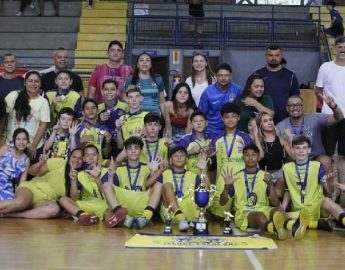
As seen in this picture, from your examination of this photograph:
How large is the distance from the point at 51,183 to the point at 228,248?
2.65m

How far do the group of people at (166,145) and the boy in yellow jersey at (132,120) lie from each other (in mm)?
12

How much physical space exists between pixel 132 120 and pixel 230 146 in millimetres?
1200

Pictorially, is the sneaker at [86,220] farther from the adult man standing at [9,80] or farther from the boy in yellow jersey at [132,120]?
the adult man standing at [9,80]

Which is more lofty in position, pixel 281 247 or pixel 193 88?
pixel 193 88

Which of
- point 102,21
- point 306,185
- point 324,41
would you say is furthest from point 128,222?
point 102,21

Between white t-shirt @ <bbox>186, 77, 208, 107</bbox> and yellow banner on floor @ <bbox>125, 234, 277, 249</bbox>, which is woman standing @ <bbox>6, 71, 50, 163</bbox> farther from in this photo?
yellow banner on floor @ <bbox>125, 234, 277, 249</bbox>

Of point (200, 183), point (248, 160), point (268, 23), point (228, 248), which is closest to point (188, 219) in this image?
point (200, 183)

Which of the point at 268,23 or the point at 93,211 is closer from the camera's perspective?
the point at 93,211

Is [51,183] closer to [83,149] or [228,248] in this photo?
[83,149]

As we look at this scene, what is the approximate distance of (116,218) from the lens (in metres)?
6.87

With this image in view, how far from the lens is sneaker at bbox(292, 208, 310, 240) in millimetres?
6320

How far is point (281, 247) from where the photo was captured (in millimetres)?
5957

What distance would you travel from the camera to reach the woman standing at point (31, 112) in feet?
25.9

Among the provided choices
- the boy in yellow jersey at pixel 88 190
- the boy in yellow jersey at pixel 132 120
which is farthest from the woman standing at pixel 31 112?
the boy in yellow jersey at pixel 132 120
